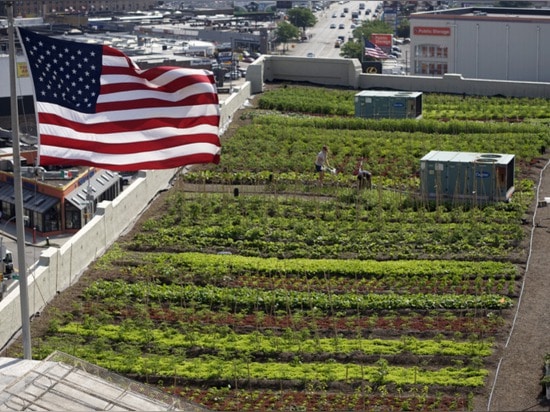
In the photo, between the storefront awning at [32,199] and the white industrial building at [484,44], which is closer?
the storefront awning at [32,199]

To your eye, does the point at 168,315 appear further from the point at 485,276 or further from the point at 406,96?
the point at 406,96

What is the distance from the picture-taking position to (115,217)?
123ft

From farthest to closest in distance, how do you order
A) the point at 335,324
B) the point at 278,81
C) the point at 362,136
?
the point at 278,81, the point at 362,136, the point at 335,324

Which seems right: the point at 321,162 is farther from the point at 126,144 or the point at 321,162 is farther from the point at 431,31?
the point at 431,31

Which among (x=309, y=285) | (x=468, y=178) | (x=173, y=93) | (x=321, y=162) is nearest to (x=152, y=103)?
(x=173, y=93)

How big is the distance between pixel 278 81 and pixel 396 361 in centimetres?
3365

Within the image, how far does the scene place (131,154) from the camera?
25.5m

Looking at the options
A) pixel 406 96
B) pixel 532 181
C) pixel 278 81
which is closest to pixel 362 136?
pixel 406 96

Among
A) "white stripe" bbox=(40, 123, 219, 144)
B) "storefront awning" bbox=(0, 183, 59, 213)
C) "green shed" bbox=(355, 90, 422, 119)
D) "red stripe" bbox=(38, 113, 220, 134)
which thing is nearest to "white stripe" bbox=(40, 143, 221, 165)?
"white stripe" bbox=(40, 123, 219, 144)

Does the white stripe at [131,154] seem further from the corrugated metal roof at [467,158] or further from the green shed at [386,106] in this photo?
the green shed at [386,106]

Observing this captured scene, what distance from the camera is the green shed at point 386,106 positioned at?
171 feet

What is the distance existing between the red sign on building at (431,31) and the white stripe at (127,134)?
56272 millimetres

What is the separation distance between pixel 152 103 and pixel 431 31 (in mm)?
60369

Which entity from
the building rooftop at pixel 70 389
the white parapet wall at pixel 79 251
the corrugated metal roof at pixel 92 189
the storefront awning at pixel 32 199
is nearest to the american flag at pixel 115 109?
the building rooftop at pixel 70 389
